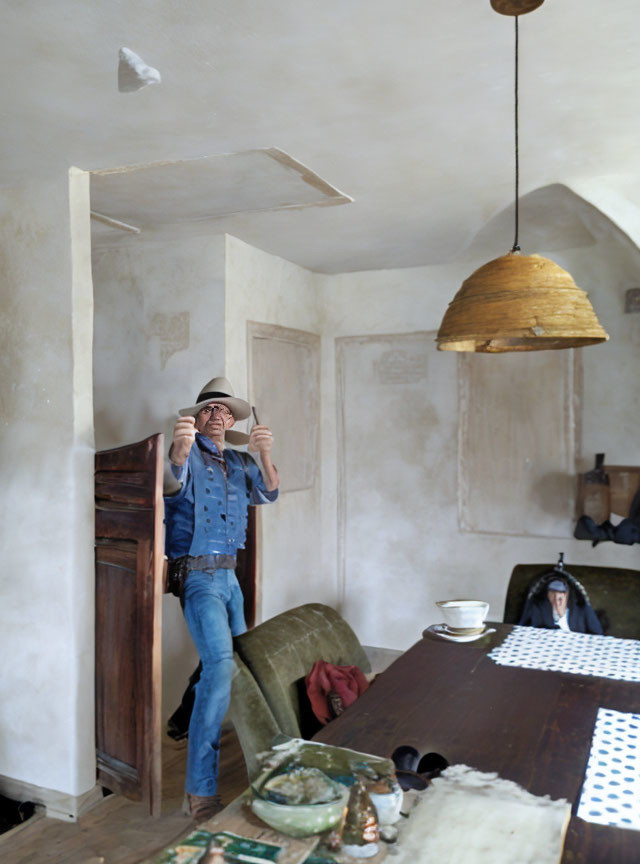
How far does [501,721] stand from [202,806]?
1.49 meters

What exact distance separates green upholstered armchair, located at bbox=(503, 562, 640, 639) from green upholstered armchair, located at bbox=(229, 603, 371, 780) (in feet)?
2.83

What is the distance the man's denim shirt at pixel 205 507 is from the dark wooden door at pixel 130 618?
0.25 meters

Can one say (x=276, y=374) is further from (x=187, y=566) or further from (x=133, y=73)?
(x=133, y=73)

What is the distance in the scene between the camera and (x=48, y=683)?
292 cm

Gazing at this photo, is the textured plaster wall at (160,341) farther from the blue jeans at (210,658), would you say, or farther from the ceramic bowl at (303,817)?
the ceramic bowl at (303,817)

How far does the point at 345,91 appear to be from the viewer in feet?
7.38

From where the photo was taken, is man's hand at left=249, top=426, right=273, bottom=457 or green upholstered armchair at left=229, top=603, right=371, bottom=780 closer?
green upholstered armchair at left=229, top=603, right=371, bottom=780

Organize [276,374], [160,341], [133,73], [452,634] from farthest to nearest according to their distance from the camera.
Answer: [276,374] → [160,341] → [452,634] → [133,73]

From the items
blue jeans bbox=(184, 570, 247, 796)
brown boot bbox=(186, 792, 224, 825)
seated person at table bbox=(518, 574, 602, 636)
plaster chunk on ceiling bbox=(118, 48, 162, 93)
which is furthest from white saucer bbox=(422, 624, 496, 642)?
plaster chunk on ceiling bbox=(118, 48, 162, 93)

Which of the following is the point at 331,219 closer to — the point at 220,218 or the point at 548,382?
the point at 220,218

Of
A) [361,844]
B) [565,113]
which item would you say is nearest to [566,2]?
[565,113]

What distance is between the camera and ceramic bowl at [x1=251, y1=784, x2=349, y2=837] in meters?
1.24

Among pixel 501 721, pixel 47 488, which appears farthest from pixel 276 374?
pixel 501 721

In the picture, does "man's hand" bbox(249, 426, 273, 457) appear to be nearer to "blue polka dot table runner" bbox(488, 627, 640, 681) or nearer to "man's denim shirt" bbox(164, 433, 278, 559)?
"man's denim shirt" bbox(164, 433, 278, 559)
